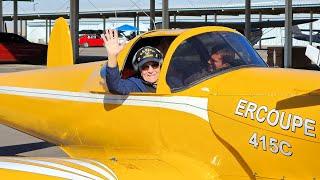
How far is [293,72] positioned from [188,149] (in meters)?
1.10

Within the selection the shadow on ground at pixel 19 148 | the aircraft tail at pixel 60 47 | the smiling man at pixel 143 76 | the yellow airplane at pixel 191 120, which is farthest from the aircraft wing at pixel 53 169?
the shadow on ground at pixel 19 148

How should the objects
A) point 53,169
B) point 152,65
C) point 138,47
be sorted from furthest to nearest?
1. point 138,47
2. point 152,65
3. point 53,169

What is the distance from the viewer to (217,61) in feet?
15.2

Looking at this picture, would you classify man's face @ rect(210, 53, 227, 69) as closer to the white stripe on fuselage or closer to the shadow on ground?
the white stripe on fuselage

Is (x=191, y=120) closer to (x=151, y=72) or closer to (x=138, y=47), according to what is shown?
(x=151, y=72)

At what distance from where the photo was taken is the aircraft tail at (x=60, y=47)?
299 inches

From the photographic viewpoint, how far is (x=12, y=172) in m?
3.71

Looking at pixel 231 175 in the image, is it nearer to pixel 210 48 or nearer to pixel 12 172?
pixel 210 48

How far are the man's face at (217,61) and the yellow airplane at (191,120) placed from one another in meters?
0.05

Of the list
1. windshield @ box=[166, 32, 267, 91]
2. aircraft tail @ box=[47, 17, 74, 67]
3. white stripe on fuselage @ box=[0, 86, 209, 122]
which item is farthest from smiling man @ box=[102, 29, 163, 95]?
aircraft tail @ box=[47, 17, 74, 67]

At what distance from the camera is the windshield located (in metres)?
4.61

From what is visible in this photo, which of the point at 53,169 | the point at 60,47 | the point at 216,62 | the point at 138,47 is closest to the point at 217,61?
the point at 216,62

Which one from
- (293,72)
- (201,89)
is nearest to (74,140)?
(201,89)

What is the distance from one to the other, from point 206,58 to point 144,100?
69cm
